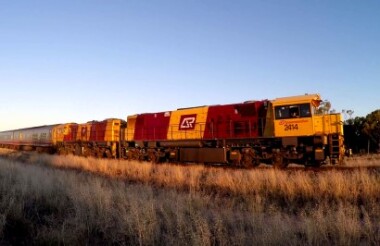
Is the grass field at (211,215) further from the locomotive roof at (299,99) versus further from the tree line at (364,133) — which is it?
the tree line at (364,133)

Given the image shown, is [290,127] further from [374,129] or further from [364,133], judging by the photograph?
[364,133]

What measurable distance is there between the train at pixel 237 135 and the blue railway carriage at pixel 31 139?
12.9 meters

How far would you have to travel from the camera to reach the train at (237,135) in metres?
17.9

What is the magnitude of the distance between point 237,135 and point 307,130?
4.00 metres

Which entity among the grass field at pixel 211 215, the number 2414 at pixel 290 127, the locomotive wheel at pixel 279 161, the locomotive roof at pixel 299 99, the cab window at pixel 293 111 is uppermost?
the locomotive roof at pixel 299 99

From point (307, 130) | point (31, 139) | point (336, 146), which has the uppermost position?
point (307, 130)

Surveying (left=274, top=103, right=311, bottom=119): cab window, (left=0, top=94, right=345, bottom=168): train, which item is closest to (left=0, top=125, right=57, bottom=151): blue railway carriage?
(left=0, top=94, right=345, bottom=168): train

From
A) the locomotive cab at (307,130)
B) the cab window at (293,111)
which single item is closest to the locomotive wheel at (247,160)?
the locomotive cab at (307,130)

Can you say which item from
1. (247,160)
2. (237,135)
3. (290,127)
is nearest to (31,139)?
(237,135)

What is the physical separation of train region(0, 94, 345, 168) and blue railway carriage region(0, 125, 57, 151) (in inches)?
507

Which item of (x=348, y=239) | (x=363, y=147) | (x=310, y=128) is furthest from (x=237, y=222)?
(x=363, y=147)

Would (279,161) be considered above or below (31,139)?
below

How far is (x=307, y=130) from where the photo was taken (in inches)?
704

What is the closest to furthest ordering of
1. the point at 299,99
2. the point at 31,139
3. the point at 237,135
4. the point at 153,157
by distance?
the point at 299,99 < the point at 237,135 < the point at 153,157 < the point at 31,139
